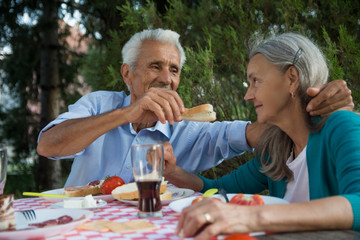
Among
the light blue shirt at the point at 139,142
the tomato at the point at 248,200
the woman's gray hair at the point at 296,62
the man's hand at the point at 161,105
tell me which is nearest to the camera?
the tomato at the point at 248,200

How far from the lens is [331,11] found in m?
4.02

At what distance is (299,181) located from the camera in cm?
208

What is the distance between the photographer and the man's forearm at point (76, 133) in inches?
98.0

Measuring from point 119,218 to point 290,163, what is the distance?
3.38ft

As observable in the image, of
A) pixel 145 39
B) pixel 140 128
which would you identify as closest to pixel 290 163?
pixel 140 128

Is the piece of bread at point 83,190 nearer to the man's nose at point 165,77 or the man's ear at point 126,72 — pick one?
the man's nose at point 165,77

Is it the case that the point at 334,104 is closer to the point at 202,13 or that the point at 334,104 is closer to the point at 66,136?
the point at 66,136

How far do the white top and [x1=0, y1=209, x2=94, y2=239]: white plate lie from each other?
3.76ft

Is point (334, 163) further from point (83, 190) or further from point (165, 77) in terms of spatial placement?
point (165, 77)

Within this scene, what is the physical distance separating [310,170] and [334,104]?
0.34m

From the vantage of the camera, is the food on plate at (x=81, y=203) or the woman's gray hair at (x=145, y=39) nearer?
the food on plate at (x=81, y=203)

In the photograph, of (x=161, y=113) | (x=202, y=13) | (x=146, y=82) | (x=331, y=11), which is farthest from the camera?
(x=202, y=13)

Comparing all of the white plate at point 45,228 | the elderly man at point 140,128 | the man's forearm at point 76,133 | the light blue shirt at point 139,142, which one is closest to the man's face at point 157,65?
the elderly man at point 140,128

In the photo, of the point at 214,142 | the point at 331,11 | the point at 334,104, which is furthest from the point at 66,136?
the point at 331,11
